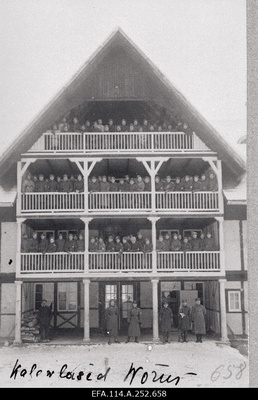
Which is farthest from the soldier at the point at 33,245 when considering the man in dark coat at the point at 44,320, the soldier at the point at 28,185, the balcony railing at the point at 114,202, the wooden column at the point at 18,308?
the man in dark coat at the point at 44,320

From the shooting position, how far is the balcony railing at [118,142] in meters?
19.2

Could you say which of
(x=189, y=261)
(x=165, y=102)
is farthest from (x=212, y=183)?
(x=165, y=102)

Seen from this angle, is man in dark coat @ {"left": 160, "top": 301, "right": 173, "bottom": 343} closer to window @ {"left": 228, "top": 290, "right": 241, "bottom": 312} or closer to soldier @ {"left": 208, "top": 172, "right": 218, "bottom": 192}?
window @ {"left": 228, "top": 290, "right": 241, "bottom": 312}

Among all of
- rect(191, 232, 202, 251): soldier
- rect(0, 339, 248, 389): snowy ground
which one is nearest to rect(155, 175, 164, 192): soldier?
rect(191, 232, 202, 251): soldier

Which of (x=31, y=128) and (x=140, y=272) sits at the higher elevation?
(x=31, y=128)

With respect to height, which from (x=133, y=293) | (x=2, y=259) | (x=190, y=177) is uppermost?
(x=190, y=177)

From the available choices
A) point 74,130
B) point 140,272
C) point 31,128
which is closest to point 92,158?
point 74,130

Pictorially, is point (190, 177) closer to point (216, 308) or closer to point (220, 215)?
point (220, 215)

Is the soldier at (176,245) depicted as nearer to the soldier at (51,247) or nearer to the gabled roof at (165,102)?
the gabled roof at (165,102)

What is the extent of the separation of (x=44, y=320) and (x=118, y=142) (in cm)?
669

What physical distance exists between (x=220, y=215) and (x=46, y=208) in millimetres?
6281

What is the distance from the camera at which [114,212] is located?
19.8m

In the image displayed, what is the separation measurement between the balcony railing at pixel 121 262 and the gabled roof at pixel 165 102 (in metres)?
3.45
